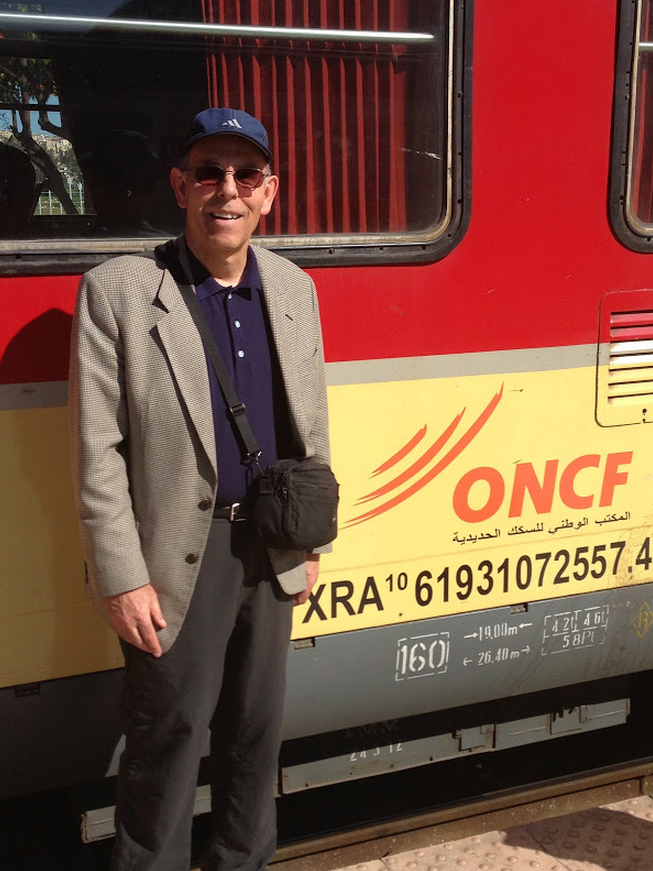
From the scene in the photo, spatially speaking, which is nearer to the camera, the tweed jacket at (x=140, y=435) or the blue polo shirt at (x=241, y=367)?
the tweed jacket at (x=140, y=435)

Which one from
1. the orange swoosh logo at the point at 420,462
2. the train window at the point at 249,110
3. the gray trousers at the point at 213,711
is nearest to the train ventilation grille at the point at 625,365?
the orange swoosh logo at the point at 420,462

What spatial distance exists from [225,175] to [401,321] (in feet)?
2.46

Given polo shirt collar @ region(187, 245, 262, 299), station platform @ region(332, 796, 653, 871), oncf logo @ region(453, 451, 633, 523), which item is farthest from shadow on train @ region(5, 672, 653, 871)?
polo shirt collar @ region(187, 245, 262, 299)

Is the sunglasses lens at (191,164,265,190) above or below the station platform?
above

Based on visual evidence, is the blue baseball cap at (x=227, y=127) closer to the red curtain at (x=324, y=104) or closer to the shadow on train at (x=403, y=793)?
the red curtain at (x=324, y=104)

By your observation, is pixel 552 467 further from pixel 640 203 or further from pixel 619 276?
pixel 640 203

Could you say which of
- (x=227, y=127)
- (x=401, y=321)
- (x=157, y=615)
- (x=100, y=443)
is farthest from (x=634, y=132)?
(x=157, y=615)

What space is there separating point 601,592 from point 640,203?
3.87 feet

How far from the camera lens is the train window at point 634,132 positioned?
2832 millimetres

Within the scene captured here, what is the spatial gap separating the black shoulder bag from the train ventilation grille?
→ 3.72ft

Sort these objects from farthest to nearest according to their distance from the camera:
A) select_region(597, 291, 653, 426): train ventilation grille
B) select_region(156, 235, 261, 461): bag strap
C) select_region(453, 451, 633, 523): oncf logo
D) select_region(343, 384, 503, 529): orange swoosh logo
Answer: select_region(597, 291, 653, 426): train ventilation grille
select_region(453, 451, 633, 523): oncf logo
select_region(343, 384, 503, 529): orange swoosh logo
select_region(156, 235, 261, 461): bag strap

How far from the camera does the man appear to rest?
2107 mm

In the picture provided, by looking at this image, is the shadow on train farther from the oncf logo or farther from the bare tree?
the bare tree

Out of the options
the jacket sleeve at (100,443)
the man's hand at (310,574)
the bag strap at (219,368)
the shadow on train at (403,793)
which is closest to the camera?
the jacket sleeve at (100,443)
